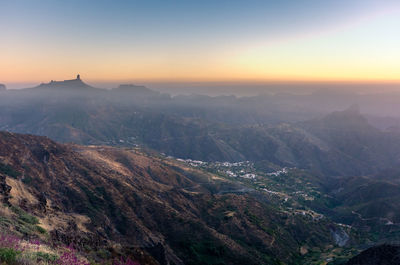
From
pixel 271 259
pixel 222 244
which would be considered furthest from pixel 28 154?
pixel 271 259

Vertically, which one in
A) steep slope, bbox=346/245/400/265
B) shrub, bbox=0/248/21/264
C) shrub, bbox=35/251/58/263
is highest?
shrub, bbox=0/248/21/264

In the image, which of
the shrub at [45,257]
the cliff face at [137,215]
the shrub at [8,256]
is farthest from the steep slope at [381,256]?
the shrub at [8,256]

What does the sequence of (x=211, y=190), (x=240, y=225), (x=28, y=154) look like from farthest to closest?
(x=211, y=190), (x=240, y=225), (x=28, y=154)

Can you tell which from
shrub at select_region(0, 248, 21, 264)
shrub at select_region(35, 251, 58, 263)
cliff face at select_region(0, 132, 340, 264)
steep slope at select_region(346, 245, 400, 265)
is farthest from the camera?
steep slope at select_region(346, 245, 400, 265)

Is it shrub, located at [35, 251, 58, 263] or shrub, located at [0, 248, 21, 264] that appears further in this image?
shrub, located at [35, 251, 58, 263]

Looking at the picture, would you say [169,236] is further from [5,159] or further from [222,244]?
[5,159]

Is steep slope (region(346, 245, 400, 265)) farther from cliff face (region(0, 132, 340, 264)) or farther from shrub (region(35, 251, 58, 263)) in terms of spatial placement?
shrub (region(35, 251, 58, 263))

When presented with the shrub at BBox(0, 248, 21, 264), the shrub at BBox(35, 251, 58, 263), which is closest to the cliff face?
the shrub at BBox(35, 251, 58, 263)

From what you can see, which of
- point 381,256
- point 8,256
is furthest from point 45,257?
point 381,256

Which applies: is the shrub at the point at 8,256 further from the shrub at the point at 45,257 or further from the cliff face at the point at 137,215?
the cliff face at the point at 137,215

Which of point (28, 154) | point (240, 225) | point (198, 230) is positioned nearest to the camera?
point (198, 230)
